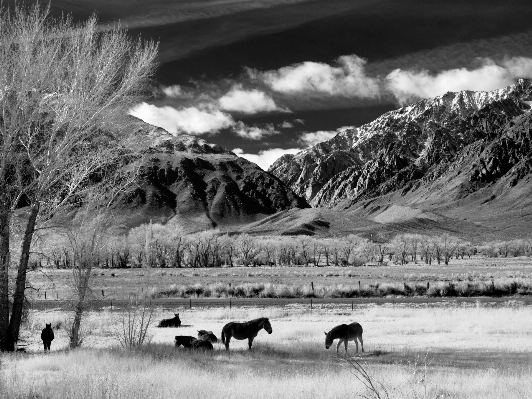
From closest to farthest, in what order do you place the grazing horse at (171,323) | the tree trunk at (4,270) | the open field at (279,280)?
the tree trunk at (4,270) → the grazing horse at (171,323) → the open field at (279,280)

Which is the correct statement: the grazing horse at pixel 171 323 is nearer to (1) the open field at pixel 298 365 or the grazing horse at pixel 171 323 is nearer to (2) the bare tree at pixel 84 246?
(1) the open field at pixel 298 365

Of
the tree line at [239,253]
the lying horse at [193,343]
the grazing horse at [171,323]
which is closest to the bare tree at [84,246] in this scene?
the lying horse at [193,343]

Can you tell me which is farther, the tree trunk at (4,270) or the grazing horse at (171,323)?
the grazing horse at (171,323)

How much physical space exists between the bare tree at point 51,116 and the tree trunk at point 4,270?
3cm

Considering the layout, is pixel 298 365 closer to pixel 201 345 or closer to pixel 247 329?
pixel 247 329

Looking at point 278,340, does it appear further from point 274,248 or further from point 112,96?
point 274,248

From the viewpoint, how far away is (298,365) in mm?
16156

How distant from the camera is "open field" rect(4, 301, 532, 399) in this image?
35.2ft

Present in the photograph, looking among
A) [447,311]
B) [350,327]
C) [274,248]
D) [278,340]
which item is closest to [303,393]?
[350,327]

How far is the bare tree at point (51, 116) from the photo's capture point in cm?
1404

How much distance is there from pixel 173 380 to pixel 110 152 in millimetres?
6689

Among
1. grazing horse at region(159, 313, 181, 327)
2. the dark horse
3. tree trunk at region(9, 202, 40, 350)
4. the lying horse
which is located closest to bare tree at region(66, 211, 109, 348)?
tree trunk at region(9, 202, 40, 350)

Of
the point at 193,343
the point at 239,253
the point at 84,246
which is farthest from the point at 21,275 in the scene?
the point at 239,253

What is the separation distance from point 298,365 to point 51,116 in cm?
969
